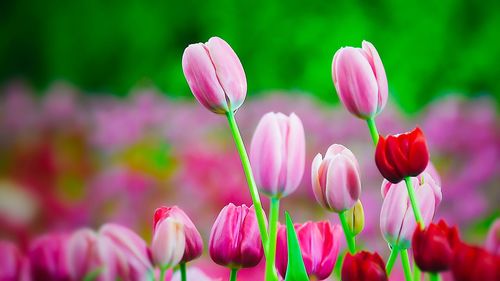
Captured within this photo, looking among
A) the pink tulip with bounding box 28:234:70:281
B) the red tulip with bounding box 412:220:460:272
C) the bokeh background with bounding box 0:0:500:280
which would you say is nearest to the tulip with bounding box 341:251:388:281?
the red tulip with bounding box 412:220:460:272

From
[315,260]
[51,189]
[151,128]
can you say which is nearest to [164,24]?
[151,128]

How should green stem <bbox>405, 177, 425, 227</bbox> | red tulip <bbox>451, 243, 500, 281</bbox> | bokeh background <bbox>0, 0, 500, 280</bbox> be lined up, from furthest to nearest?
bokeh background <bbox>0, 0, 500, 280</bbox> < green stem <bbox>405, 177, 425, 227</bbox> < red tulip <bbox>451, 243, 500, 281</bbox>

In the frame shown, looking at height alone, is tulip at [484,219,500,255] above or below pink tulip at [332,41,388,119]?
below

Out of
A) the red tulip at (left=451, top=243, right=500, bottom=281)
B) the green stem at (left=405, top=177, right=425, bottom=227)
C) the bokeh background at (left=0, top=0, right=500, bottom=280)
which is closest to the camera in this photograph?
the red tulip at (left=451, top=243, right=500, bottom=281)

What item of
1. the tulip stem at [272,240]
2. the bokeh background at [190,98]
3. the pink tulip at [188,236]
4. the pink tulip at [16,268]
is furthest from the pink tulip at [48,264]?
the bokeh background at [190,98]

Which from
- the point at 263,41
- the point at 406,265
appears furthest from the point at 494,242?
the point at 263,41

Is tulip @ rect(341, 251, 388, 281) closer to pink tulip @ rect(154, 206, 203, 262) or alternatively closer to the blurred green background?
A: pink tulip @ rect(154, 206, 203, 262)

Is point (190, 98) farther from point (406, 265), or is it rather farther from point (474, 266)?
point (474, 266)

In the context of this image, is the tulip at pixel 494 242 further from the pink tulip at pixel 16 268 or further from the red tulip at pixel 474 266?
the pink tulip at pixel 16 268
